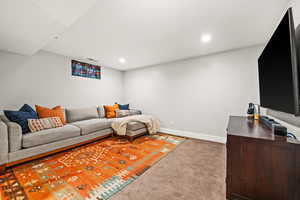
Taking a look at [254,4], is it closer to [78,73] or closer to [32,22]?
[32,22]

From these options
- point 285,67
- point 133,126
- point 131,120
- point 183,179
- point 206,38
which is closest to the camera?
point 285,67

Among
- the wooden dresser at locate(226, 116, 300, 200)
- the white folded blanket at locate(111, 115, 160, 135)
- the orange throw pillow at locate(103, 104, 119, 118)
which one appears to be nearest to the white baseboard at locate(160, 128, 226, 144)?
the white folded blanket at locate(111, 115, 160, 135)

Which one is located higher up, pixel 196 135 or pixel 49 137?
pixel 49 137

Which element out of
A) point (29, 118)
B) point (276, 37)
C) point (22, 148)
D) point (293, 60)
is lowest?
point (22, 148)

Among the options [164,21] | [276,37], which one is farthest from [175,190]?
[164,21]

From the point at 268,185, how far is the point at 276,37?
4.57ft

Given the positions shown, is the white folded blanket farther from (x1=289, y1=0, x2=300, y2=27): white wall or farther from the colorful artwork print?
(x1=289, y1=0, x2=300, y2=27): white wall

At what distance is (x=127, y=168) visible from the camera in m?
2.01

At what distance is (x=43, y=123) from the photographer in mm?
2562

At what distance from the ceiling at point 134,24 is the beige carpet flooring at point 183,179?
232cm

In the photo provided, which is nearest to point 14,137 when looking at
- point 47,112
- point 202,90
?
point 47,112

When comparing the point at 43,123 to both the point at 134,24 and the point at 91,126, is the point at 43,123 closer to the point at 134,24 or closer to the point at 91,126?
the point at 91,126

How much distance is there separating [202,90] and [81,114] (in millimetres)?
3654

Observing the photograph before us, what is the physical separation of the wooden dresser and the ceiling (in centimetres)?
171
